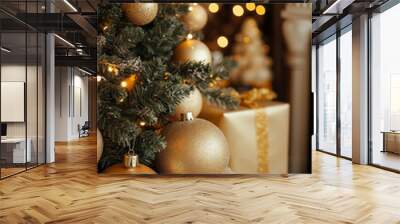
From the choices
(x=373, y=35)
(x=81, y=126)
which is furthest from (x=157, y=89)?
(x=81, y=126)

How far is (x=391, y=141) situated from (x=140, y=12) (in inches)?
194

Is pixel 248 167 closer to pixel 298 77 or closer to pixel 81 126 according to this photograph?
pixel 298 77

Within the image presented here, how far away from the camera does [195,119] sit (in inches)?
223

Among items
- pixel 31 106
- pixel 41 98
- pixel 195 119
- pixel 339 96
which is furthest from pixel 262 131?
pixel 41 98

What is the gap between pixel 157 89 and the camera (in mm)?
5602

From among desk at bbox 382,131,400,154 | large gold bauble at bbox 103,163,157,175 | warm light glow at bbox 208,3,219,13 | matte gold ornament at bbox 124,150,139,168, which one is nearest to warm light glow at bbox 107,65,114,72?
matte gold ornament at bbox 124,150,139,168

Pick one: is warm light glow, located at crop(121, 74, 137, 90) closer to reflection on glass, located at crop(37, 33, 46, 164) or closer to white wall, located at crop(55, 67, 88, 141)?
reflection on glass, located at crop(37, 33, 46, 164)

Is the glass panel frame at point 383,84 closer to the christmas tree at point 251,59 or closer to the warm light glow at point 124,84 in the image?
the christmas tree at point 251,59

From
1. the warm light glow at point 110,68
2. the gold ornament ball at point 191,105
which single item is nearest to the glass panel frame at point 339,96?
the gold ornament ball at point 191,105

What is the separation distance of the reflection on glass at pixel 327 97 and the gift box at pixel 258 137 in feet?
12.8

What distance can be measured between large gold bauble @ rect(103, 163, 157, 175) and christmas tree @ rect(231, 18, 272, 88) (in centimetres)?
190

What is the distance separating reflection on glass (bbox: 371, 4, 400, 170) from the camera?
665 cm

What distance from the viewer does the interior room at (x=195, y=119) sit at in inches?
162

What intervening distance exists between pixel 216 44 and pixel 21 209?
3467 mm
